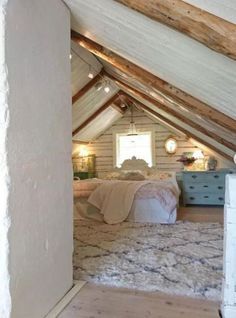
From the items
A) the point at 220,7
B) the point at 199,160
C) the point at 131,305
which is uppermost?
the point at 220,7

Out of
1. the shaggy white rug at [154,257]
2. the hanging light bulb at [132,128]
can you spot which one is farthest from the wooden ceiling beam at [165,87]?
the hanging light bulb at [132,128]

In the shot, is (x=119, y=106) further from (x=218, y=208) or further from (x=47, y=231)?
(x=47, y=231)

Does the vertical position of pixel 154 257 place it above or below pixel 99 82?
below

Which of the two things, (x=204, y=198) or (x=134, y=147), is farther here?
(x=134, y=147)

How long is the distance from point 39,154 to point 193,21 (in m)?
Result: 1.22

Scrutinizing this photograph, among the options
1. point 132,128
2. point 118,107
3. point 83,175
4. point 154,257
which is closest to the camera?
point 154,257

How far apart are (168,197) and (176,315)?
2.66m

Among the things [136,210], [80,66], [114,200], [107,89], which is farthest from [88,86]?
[136,210]

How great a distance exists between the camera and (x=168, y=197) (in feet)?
14.7

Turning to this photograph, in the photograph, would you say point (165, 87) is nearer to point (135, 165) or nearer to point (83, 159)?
point (135, 165)

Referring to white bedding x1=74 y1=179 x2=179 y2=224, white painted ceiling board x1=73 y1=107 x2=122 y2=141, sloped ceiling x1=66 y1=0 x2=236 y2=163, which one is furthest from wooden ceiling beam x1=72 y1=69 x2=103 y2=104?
sloped ceiling x1=66 y1=0 x2=236 y2=163

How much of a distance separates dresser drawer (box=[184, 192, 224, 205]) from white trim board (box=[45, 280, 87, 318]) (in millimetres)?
4047

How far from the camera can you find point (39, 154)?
5.98 ft

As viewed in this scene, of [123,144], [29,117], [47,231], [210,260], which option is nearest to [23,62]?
[29,117]
